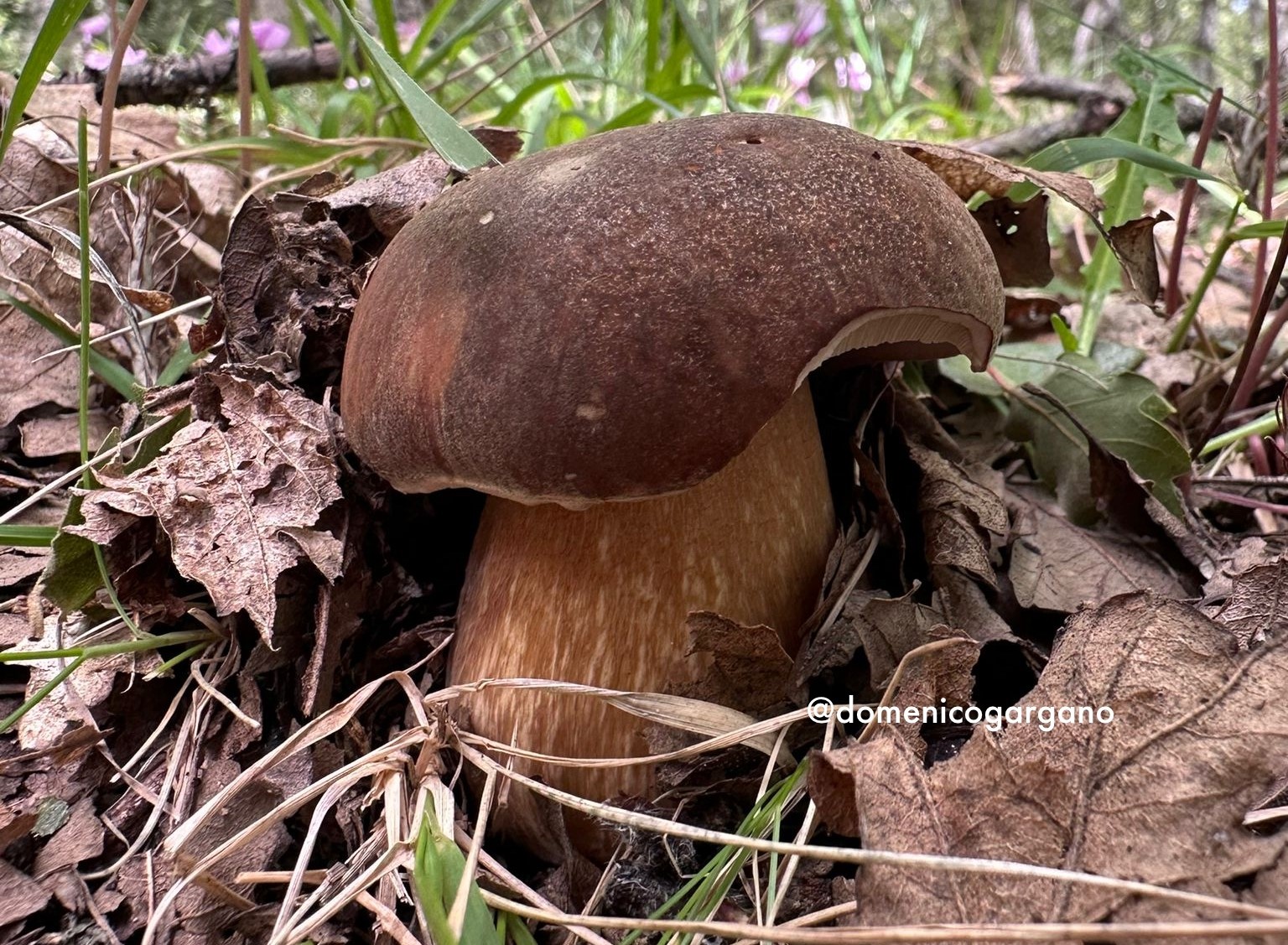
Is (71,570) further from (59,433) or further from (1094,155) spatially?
(1094,155)

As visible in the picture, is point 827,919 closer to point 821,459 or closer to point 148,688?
point 821,459

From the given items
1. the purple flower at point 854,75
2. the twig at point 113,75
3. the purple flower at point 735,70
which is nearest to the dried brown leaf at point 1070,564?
the twig at point 113,75

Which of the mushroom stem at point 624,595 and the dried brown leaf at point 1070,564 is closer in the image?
the mushroom stem at point 624,595

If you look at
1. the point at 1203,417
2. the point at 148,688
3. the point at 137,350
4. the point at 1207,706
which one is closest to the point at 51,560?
the point at 148,688

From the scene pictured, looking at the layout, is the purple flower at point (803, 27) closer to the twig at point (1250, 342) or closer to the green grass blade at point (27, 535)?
the twig at point (1250, 342)

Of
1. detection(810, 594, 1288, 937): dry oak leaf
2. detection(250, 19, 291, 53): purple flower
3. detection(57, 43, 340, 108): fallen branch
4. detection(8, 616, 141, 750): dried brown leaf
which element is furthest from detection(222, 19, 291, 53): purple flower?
detection(810, 594, 1288, 937): dry oak leaf
